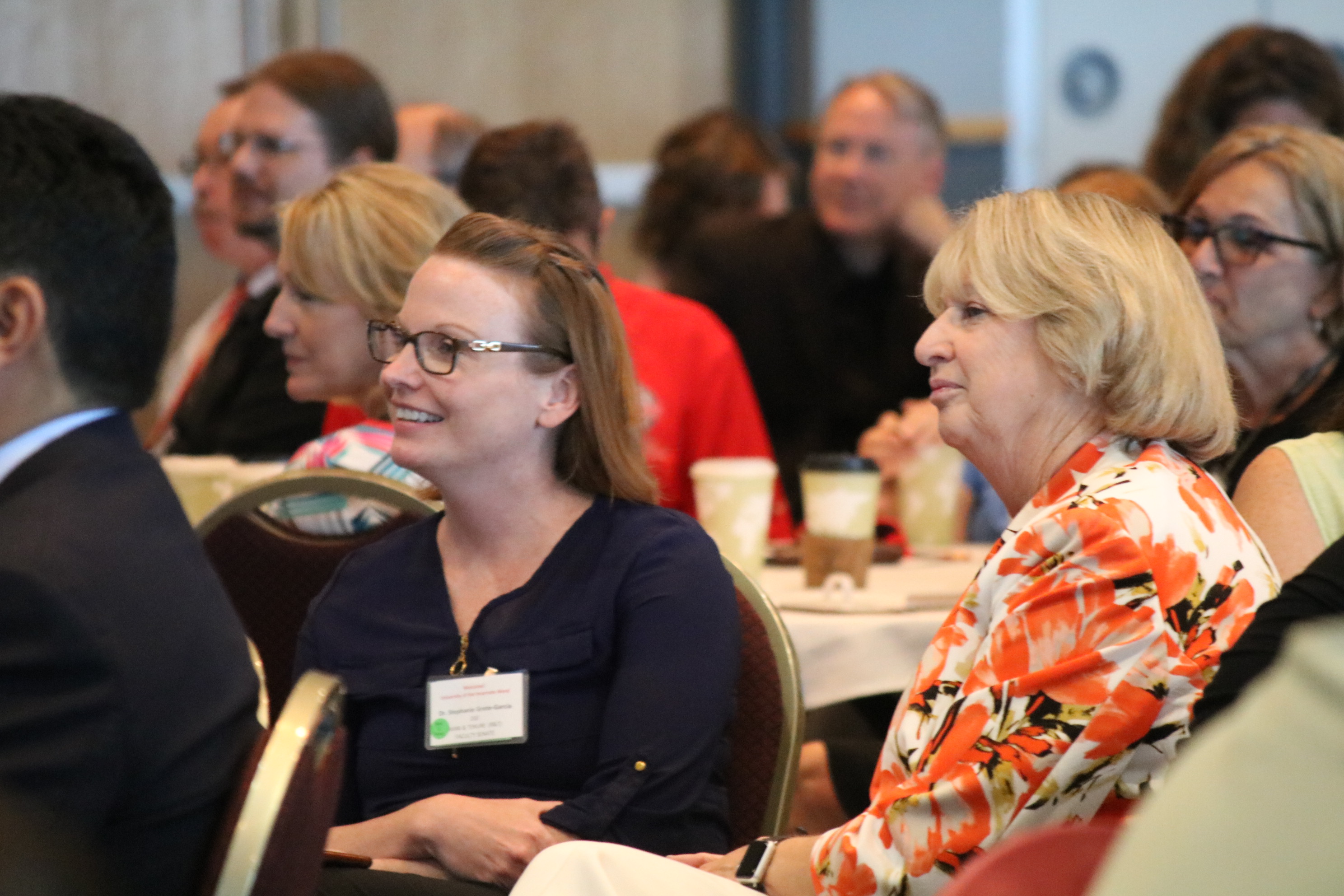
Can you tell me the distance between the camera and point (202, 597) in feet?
3.95

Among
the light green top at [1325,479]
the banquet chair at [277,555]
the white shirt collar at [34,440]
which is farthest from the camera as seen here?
the banquet chair at [277,555]

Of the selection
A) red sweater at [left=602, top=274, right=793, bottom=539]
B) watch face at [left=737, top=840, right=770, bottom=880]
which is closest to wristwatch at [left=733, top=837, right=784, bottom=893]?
watch face at [left=737, top=840, right=770, bottom=880]

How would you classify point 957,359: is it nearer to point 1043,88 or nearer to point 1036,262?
point 1036,262

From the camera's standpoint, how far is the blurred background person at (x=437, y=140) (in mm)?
4184

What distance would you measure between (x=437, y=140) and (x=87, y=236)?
3.04 m

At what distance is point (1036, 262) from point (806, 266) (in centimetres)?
254

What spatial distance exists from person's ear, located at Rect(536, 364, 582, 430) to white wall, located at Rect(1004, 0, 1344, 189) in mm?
4821

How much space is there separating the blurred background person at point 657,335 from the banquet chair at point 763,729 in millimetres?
1159

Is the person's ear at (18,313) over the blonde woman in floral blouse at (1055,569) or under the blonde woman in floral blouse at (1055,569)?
over

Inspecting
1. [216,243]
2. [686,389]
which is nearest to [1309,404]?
[686,389]

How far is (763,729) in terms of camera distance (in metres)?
1.85

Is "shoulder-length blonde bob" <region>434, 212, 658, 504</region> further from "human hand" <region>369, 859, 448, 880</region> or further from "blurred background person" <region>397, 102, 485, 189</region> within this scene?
"blurred background person" <region>397, 102, 485, 189</region>

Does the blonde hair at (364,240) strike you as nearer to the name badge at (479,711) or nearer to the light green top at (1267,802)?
the name badge at (479,711)

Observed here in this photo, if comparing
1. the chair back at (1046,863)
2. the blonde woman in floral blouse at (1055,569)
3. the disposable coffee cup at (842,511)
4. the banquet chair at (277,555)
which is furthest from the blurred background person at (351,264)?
the chair back at (1046,863)
